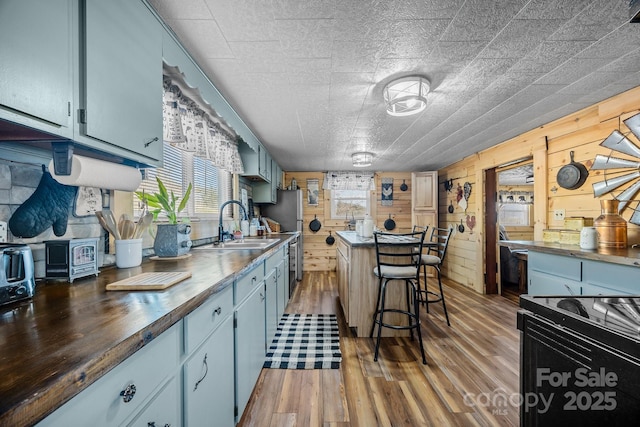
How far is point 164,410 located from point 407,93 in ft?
7.27

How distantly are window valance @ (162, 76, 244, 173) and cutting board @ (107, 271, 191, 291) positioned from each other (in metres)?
1.02

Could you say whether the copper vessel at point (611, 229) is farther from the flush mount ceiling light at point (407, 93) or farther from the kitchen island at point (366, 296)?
the flush mount ceiling light at point (407, 93)

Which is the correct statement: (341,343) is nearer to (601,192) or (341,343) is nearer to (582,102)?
(601,192)

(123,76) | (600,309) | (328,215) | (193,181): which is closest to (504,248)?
(328,215)

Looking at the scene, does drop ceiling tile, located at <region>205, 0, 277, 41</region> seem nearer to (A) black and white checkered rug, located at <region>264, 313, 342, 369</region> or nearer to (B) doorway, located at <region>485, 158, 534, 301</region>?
(A) black and white checkered rug, located at <region>264, 313, 342, 369</region>

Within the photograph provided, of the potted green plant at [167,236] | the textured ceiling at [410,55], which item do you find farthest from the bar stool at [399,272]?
the potted green plant at [167,236]

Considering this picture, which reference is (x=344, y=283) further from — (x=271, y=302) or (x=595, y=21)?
(x=595, y=21)

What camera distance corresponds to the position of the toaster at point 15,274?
81cm

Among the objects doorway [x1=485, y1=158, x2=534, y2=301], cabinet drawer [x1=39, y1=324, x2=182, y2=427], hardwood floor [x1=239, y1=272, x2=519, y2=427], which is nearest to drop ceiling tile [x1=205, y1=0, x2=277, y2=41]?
cabinet drawer [x1=39, y1=324, x2=182, y2=427]

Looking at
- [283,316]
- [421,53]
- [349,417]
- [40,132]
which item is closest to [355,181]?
[283,316]

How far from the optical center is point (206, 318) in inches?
42.6

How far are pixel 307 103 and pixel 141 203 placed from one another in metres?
1.54

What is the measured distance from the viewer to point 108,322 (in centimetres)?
70

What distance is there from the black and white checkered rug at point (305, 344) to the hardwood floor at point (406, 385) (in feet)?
0.26
